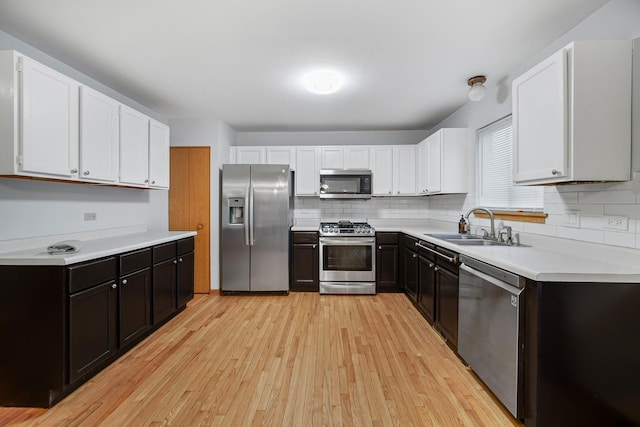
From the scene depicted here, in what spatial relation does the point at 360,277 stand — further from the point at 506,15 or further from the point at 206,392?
the point at 506,15

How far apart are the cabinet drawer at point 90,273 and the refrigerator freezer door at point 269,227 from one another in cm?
190

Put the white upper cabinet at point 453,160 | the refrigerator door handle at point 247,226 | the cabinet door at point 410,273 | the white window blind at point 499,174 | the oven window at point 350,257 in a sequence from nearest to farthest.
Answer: the white window blind at point 499,174 → the cabinet door at point 410,273 → the white upper cabinet at point 453,160 → the refrigerator door handle at point 247,226 → the oven window at point 350,257

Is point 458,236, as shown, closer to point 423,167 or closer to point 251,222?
point 423,167

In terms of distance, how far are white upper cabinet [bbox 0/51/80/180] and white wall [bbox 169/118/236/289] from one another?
1.94 m

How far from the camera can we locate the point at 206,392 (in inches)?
76.0

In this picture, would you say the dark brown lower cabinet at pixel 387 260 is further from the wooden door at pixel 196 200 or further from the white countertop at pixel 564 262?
the wooden door at pixel 196 200

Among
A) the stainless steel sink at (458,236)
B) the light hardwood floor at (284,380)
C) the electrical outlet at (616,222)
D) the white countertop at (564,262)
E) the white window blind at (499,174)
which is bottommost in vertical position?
the light hardwood floor at (284,380)

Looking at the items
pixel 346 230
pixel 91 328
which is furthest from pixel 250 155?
pixel 91 328

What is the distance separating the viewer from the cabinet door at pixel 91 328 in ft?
6.10

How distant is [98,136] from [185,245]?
4.50 ft

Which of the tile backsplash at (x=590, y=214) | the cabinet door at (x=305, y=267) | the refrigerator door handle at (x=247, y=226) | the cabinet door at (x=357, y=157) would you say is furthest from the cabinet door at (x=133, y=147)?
the tile backsplash at (x=590, y=214)

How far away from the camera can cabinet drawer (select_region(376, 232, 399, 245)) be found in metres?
4.06

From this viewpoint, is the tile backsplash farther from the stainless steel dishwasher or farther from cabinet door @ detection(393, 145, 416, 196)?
cabinet door @ detection(393, 145, 416, 196)

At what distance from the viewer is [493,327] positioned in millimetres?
1808
